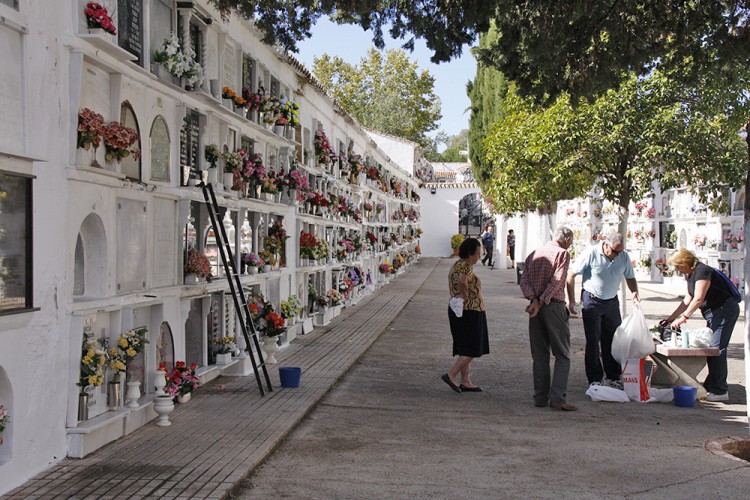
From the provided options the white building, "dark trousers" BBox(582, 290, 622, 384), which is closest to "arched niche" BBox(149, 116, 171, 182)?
the white building

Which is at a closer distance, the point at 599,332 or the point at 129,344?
the point at 129,344

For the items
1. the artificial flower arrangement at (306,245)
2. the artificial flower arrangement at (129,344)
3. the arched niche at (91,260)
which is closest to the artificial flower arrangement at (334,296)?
the artificial flower arrangement at (306,245)

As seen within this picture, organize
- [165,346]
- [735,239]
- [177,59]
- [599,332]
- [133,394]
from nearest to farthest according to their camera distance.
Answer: [133,394], [177,59], [165,346], [599,332], [735,239]

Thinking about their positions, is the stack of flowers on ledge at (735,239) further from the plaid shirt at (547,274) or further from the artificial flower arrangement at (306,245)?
the plaid shirt at (547,274)

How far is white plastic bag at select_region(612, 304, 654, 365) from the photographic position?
27.9ft

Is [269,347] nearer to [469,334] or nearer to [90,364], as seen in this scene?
[469,334]

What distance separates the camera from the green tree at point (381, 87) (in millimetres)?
52281

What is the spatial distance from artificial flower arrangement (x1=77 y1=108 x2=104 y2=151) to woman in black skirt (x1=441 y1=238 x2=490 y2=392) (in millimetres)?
4128

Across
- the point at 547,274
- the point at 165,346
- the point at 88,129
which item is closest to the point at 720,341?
the point at 547,274

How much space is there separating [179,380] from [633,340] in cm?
436

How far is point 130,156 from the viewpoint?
688 cm

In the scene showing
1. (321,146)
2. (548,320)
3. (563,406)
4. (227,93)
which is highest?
(321,146)

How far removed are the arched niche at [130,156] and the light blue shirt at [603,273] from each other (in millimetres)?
4632

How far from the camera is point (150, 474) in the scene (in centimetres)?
549
